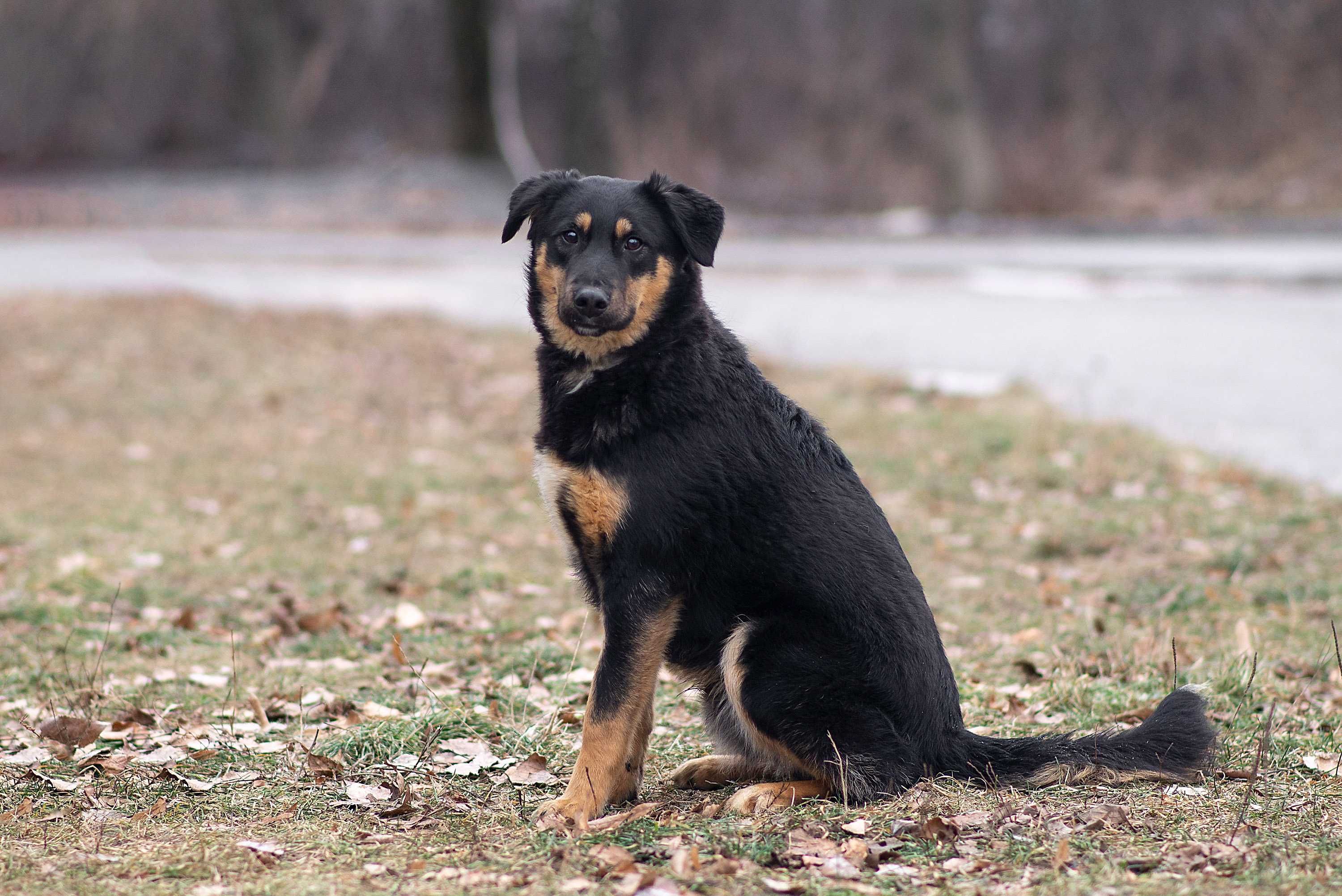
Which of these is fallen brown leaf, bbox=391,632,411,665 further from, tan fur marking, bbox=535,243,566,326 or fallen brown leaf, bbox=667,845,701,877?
fallen brown leaf, bbox=667,845,701,877

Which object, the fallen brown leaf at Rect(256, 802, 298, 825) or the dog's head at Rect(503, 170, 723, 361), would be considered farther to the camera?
the dog's head at Rect(503, 170, 723, 361)

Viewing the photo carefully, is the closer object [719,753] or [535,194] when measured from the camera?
[719,753]

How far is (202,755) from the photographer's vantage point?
4.24m

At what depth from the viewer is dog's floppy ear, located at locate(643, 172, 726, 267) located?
13.2ft

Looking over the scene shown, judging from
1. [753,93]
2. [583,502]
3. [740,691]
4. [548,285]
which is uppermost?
[753,93]

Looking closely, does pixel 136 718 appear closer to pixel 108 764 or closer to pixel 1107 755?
pixel 108 764

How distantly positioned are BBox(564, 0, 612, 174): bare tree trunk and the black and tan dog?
65.2ft

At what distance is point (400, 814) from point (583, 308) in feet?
5.31

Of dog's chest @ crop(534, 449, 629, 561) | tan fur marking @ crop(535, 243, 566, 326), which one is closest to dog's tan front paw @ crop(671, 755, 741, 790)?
dog's chest @ crop(534, 449, 629, 561)

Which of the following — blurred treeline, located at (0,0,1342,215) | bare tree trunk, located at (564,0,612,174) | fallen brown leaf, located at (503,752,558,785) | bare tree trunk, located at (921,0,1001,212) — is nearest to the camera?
fallen brown leaf, located at (503,752,558,785)

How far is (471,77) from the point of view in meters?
26.7

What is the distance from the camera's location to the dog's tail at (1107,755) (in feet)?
12.6

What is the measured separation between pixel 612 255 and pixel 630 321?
23 centimetres

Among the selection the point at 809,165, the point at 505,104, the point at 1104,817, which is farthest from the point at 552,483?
the point at 809,165
